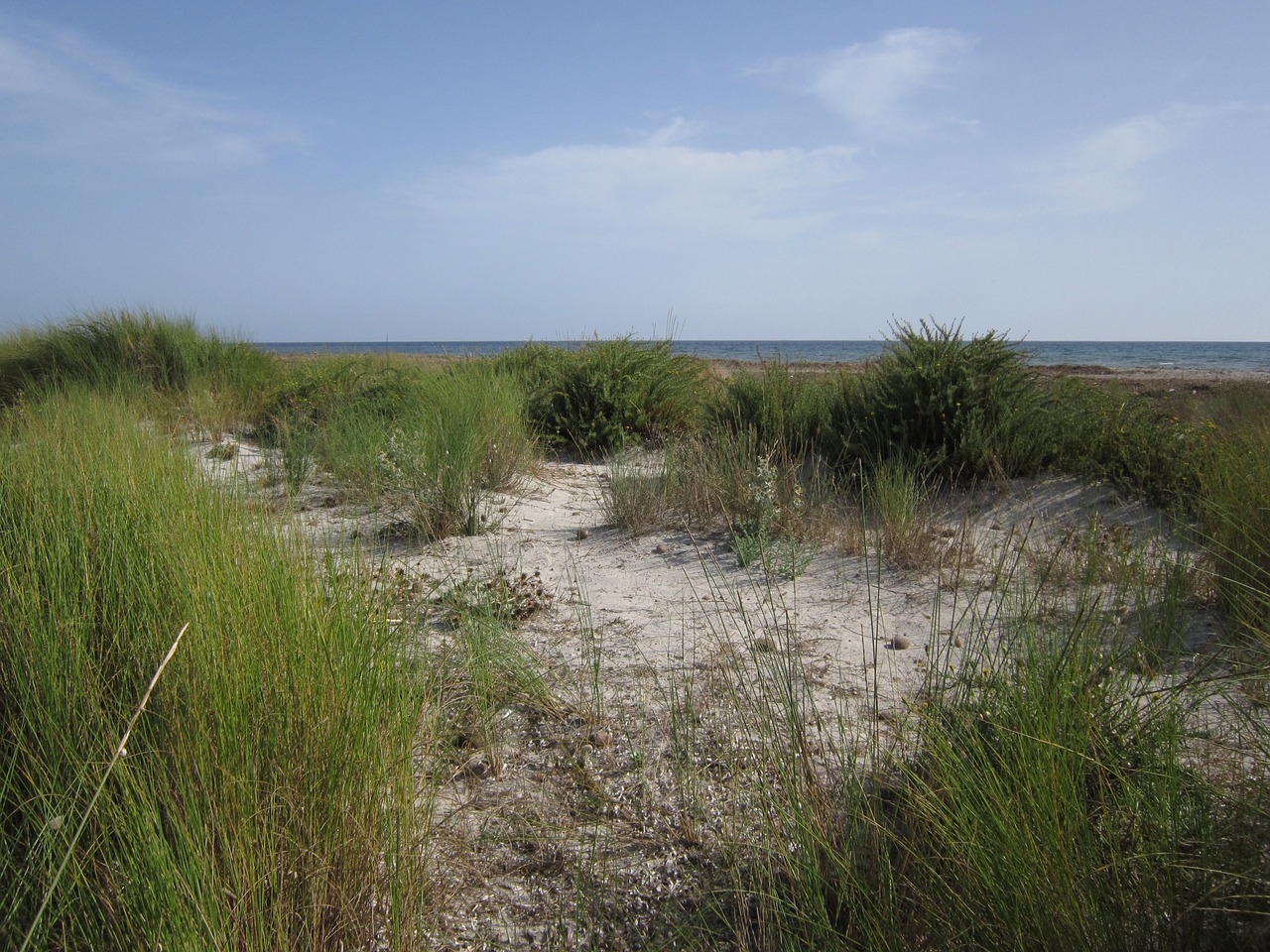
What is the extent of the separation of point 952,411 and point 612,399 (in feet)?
10.8

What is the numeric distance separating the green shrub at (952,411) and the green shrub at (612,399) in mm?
2209

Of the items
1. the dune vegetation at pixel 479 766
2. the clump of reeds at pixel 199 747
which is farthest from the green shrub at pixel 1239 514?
the clump of reeds at pixel 199 747

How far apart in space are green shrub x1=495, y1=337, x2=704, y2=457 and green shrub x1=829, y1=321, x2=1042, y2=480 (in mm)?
2209

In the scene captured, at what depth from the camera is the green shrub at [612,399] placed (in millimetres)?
8047

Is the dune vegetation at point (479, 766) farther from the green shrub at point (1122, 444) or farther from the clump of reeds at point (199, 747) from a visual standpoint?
the green shrub at point (1122, 444)

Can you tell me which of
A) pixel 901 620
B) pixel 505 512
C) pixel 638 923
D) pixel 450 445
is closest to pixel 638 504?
pixel 505 512

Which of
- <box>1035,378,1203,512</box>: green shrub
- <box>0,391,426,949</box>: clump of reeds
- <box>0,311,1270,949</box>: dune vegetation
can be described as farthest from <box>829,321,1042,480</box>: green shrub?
<box>0,391,426,949</box>: clump of reeds

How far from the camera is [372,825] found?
185 cm

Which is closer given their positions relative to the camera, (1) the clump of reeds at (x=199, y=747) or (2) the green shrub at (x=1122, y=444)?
(1) the clump of reeds at (x=199, y=747)

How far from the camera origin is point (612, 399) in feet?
→ 26.3

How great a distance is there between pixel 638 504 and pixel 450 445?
134 centimetres

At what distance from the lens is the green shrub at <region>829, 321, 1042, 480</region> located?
19.2 feet

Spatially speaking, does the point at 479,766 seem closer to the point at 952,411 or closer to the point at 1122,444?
the point at 952,411

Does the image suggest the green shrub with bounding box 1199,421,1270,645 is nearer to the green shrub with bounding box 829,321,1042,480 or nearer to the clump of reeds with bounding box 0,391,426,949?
the green shrub with bounding box 829,321,1042,480
